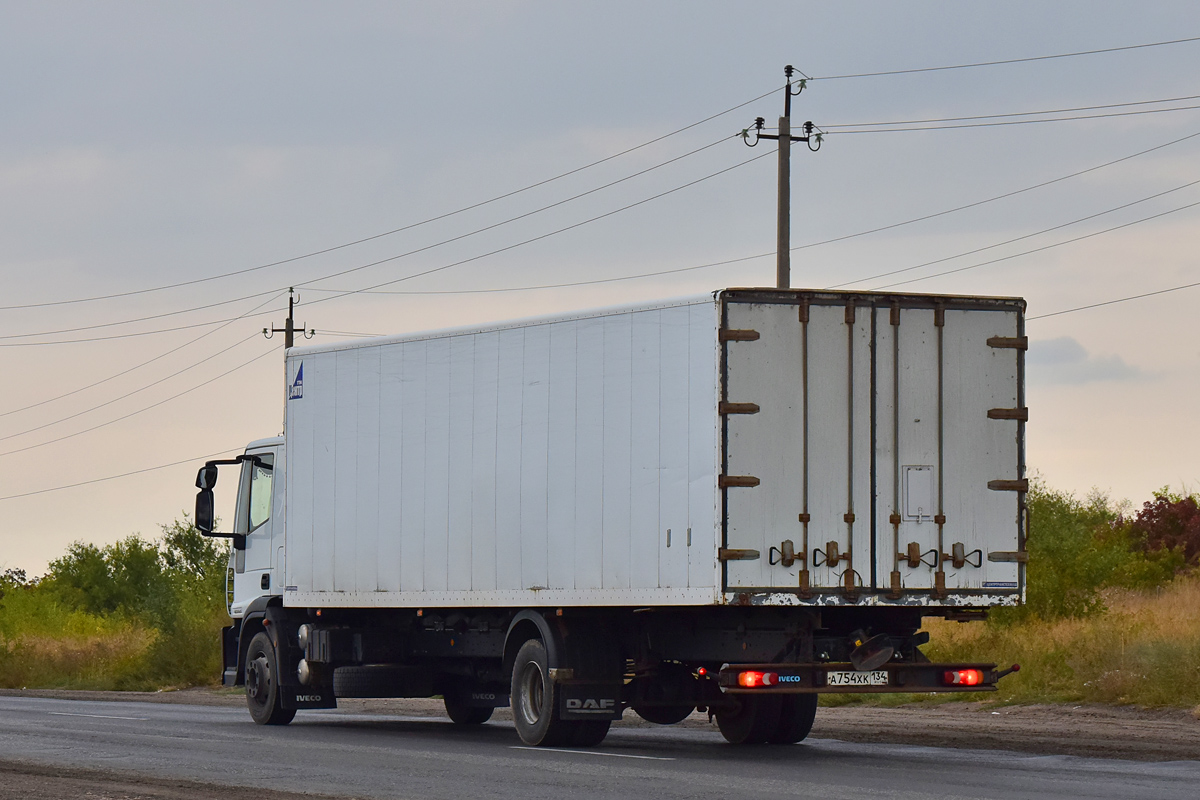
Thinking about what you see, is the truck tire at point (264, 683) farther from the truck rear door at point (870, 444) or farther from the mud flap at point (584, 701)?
the truck rear door at point (870, 444)

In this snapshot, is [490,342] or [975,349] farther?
[490,342]

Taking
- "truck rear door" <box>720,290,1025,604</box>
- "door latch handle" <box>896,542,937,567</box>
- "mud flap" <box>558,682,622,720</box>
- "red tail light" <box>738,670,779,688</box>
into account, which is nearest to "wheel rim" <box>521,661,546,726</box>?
"mud flap" <box>558,682,622,720</box>

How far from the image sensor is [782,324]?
571 inches

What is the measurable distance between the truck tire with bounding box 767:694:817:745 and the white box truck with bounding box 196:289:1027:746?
0.8 inches

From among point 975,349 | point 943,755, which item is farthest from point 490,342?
point 943,755

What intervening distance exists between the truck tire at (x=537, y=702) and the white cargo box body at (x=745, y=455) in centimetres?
52

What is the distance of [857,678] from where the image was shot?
48.3 feet

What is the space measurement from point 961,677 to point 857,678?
1.02 metres

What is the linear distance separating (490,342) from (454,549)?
1.94m

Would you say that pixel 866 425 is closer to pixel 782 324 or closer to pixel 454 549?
pixel 782 324

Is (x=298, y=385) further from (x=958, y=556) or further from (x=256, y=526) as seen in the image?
(x=958, y=556)

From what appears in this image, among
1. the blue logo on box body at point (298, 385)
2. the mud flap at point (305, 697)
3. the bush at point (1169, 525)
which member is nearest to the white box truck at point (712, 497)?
the blue logo on box body at point (298, 385)

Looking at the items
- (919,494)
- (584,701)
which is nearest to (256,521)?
(584,701)

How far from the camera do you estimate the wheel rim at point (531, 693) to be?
1606 centimetres
